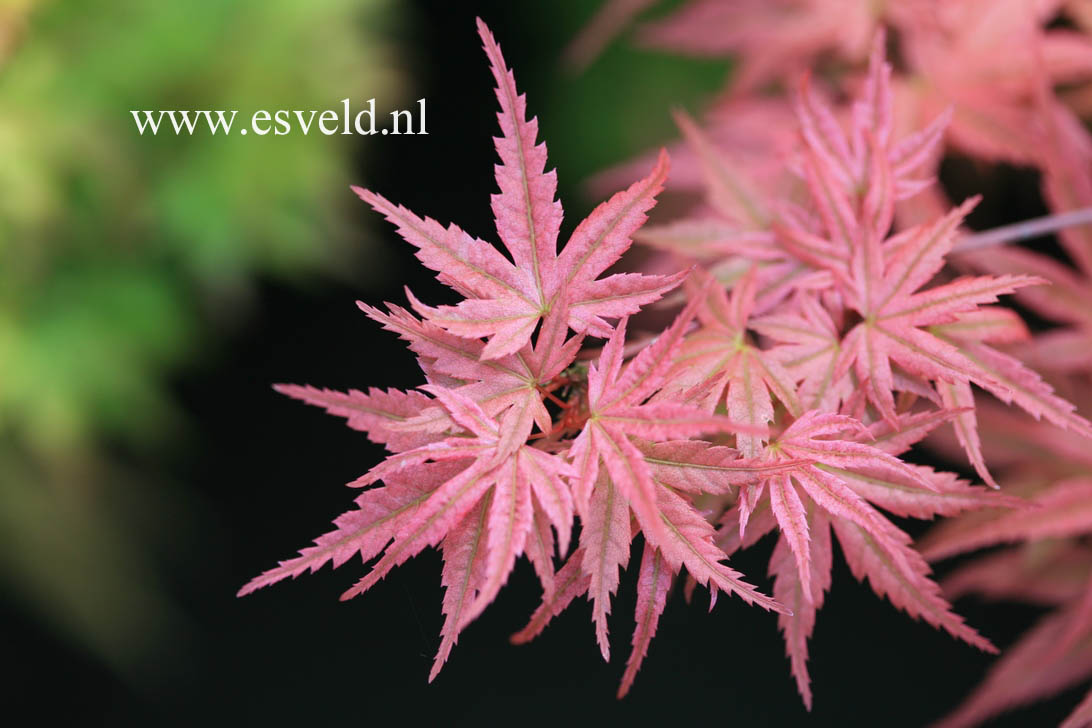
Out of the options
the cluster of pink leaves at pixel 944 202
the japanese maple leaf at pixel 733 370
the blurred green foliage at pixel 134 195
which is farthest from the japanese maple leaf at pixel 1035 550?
the blurred green foliage at pixel 134 195

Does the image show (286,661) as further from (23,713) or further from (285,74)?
(285,74)

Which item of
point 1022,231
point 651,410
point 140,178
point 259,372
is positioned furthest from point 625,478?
point 259,372

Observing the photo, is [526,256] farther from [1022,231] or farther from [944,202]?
[944,202]

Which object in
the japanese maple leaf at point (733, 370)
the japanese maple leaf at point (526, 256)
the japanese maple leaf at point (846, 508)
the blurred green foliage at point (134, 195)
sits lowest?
the japanese maple leaf at point (846, 508)

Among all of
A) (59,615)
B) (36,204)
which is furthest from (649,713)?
(36,204)

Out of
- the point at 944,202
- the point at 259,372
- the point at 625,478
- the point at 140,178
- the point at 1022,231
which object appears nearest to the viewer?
the point at 625,478

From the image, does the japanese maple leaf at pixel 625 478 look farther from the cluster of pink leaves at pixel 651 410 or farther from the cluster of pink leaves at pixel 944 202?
the cluster of pink leaves at pixel 944 202

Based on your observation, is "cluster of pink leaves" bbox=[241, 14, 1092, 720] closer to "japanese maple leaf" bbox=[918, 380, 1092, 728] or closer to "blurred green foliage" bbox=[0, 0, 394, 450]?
"japanese maple leaf" bbox=[918, 380, 1092, 728]
